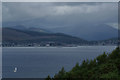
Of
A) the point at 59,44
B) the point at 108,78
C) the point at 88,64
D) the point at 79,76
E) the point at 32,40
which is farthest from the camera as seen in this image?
the point at 59,44

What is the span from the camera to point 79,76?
5352 millimetres

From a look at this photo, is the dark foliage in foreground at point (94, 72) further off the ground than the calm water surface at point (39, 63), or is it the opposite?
the dark foliage in foreground at point (94, 72)

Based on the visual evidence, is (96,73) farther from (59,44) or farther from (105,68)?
(59,44)

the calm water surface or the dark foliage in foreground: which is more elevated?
the dark foliage in foreground

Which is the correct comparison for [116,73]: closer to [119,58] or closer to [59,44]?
[119,58]

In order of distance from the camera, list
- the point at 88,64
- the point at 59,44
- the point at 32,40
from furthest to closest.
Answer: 1. the point at 59,44
2. the point at 32,40
3. the point at 88,64

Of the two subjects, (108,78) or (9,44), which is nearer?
(108,78)

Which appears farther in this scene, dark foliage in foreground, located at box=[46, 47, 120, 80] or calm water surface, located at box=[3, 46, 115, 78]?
calm water surface, located at box=[3, 46, 115, 78]

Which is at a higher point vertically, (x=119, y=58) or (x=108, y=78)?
(x=119, y=58)

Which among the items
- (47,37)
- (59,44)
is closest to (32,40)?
(47,37)

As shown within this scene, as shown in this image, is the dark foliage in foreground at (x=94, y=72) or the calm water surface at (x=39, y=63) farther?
the calm water surface at (x=39, y=63)

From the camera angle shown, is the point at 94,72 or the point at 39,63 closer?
the point at 94,72

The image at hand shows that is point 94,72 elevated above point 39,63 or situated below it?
above

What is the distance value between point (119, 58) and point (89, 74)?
3.60 ft
